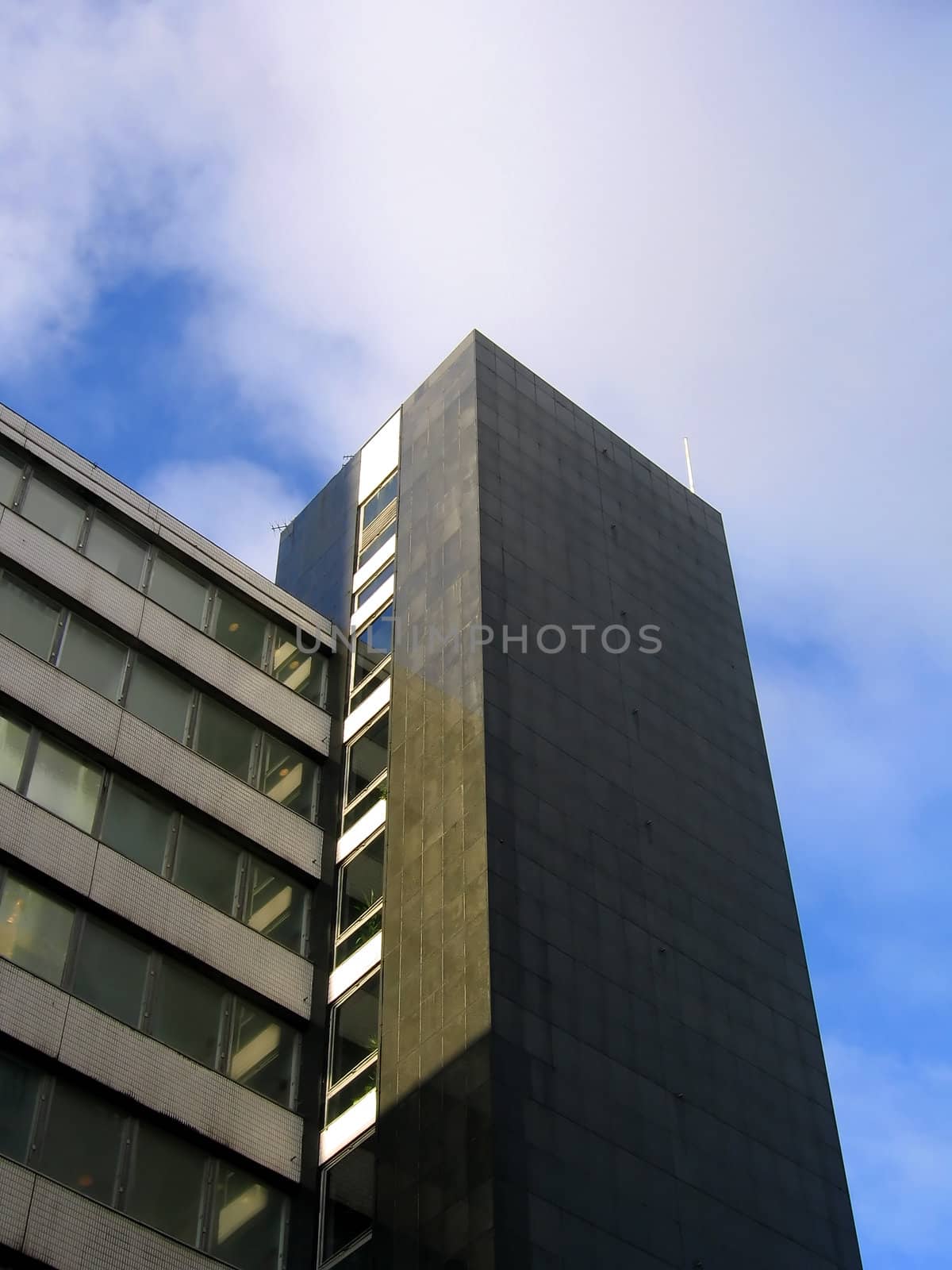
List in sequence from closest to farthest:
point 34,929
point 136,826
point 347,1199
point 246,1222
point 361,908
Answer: point 246,1222 → point 347,1199 → point 34,929 → point 136,826 → point 361,908

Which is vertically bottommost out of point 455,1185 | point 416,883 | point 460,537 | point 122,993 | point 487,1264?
point 487,1264

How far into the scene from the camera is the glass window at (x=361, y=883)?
42.4 m

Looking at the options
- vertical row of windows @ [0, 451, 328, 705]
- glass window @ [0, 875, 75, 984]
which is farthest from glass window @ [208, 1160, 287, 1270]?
vertical row of windows @ [0, 451, 328, 705]

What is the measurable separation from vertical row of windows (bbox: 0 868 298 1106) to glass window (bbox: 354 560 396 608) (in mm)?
15300

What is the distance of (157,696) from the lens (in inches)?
1735

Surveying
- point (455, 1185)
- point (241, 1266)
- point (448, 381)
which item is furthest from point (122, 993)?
point (448, 381)

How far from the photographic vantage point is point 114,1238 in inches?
1316

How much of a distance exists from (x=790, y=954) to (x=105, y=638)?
22.1m

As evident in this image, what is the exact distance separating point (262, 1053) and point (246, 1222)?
435cm

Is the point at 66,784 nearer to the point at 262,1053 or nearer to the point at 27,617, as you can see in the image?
the point at 27,617

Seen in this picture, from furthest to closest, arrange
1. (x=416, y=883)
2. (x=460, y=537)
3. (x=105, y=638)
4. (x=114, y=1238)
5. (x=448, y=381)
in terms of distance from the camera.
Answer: (x=448, y=381) < (x=460, y=537) < (x=105, y=638) < (x=416, y=883) < (x=114, y=1238)

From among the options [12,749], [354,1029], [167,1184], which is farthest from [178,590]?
[167,1184]

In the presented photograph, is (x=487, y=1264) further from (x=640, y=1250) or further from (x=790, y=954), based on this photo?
(x=790, y=954)

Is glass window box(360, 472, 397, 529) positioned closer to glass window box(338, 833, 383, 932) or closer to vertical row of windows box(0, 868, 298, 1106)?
glass window box(338, 833, 383, 932)
